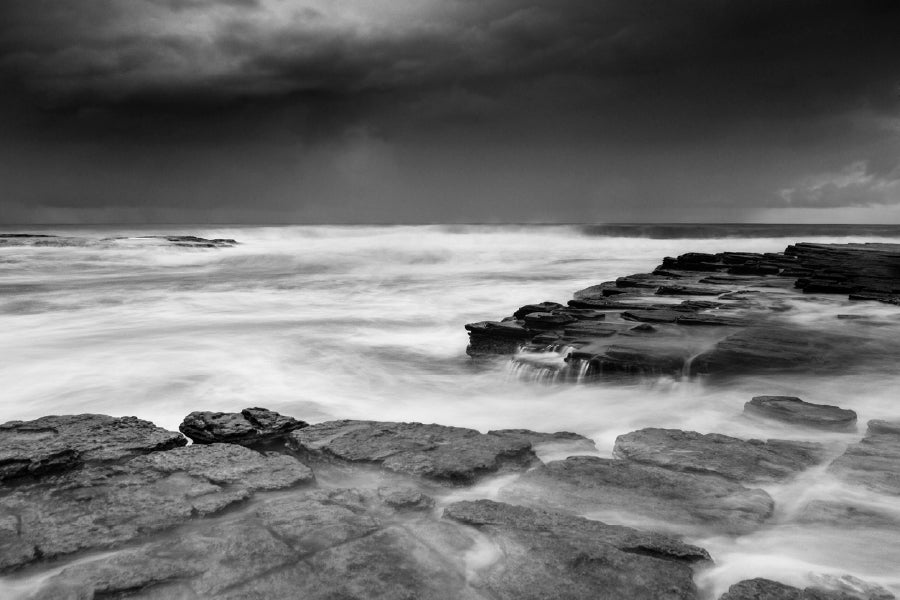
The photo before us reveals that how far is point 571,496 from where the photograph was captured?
3.33 metres

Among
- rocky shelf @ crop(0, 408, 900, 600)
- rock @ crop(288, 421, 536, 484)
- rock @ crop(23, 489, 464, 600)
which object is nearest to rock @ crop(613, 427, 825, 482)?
rocky shelf @ crop(0, 408, 900, 600)

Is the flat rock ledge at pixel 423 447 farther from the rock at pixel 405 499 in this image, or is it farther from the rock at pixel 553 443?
the rock at pixel 405 499

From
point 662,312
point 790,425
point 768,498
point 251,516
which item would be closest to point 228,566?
point 251,516

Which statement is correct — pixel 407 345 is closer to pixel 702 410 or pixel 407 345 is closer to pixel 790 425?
pixel 702 410

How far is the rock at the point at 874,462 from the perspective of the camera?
3.50 meters

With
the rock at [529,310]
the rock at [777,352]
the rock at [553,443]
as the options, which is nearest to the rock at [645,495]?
the rock at [553,443]

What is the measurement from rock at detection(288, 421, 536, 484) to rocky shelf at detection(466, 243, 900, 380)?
258 cm

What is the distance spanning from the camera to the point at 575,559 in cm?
260

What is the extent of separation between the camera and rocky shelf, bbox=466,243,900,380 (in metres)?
6.53

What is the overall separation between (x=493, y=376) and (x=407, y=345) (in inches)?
95.8

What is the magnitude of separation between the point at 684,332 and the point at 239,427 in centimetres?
571

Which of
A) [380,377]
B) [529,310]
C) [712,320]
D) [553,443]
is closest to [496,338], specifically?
[529,310]

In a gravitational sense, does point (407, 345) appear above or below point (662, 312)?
below

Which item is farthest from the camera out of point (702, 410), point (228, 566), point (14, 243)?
point (14, 243)
